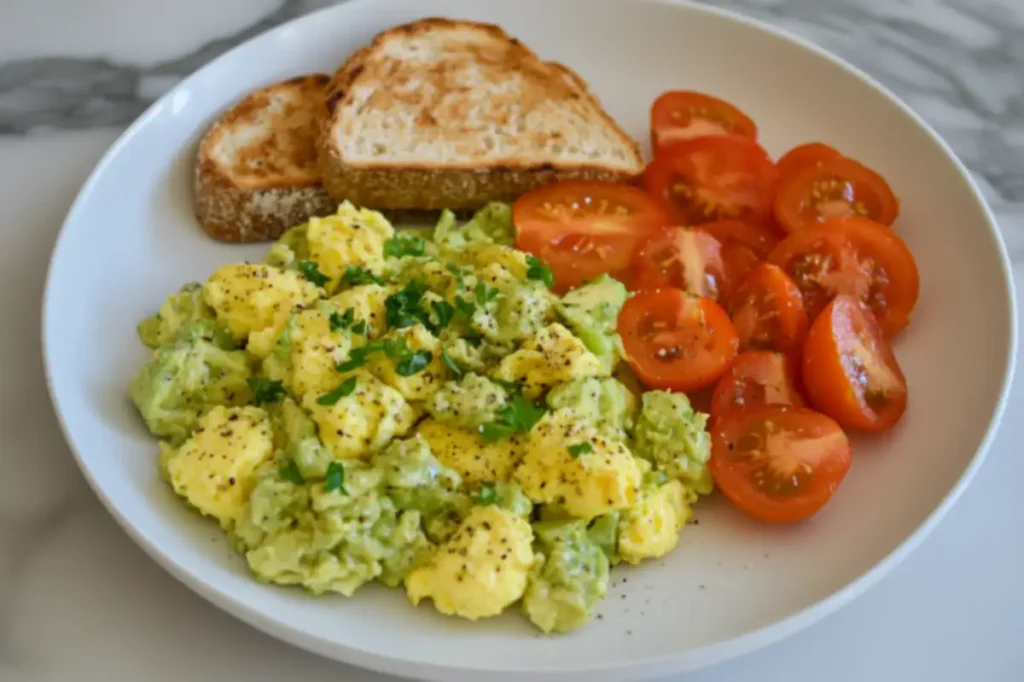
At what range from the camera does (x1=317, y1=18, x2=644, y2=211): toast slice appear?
2.82m

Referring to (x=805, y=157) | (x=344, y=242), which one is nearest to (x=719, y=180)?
(x=805, y=157)

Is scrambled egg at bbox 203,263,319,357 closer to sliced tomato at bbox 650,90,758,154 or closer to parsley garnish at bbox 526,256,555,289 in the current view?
parsley garnish at bbox 526,256,555,289

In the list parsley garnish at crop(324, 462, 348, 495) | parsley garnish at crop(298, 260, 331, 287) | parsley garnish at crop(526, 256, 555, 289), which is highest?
parsley garnish at crop(526, 256, 555, 289)

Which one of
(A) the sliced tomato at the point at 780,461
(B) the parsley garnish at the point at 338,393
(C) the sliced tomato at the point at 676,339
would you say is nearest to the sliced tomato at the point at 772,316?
(C) the sliced tomato at the point at 676,339

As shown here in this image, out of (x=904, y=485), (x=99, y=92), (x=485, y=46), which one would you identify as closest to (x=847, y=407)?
(x=904, y=485)

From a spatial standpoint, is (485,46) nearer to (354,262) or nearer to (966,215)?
(354,262)

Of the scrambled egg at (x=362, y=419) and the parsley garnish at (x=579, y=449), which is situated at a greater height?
the parsley garnish at (x=579, y=449)

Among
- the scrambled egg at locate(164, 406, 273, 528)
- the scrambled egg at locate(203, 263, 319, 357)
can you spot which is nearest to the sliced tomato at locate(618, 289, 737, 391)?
the scrambled egg at locate(203, 263, 319, 357)

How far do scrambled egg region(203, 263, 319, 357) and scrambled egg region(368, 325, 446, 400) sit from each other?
26cm

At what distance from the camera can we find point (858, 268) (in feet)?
8.44

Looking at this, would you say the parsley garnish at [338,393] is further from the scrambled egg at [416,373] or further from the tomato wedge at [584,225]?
the tomato wedge at [584,225]

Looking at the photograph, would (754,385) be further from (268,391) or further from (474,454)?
(268,391)

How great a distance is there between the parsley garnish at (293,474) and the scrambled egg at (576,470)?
1.42ft

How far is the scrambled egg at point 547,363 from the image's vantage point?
2.22 meters
